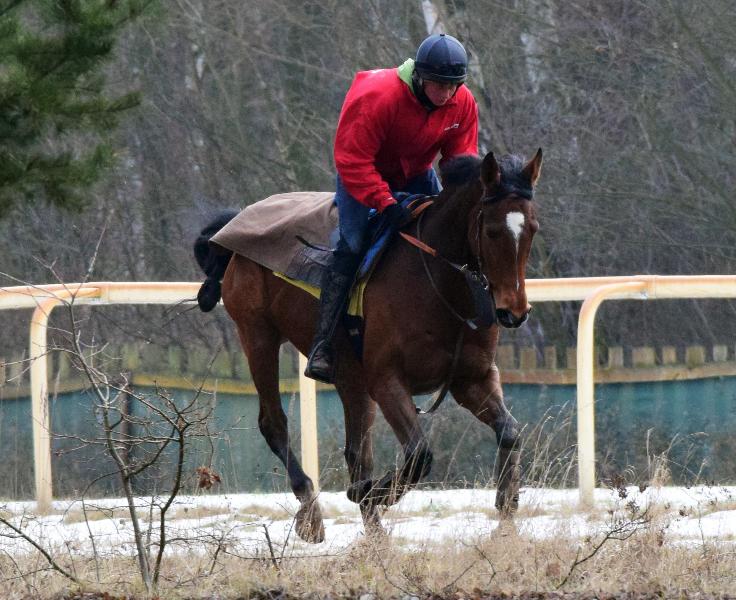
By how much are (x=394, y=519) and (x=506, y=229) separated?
142cm

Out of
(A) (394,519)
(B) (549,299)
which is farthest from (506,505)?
(B) (549,299)

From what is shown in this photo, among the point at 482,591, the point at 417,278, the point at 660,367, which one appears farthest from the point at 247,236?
the point at 660,367

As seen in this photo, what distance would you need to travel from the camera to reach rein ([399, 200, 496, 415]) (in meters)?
6.33

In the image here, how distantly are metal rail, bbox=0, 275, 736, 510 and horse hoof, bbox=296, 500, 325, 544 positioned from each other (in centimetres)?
169

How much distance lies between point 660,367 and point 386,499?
4324mm

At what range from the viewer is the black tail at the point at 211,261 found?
8391mm

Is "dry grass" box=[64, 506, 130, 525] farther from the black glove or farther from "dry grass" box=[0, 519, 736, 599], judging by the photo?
the black glove

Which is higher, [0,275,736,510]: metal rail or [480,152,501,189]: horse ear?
[480,152,501,189]: horse ear

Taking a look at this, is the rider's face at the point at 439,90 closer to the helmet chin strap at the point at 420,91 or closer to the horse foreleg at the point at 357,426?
the helmet chin strap at the point at 420,91

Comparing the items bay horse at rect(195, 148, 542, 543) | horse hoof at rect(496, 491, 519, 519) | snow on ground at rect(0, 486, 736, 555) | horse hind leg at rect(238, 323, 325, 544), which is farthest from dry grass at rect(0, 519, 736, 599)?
horse hind leg at rect(238, 323, 325, 544)

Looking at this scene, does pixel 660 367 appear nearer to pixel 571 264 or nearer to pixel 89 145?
pixel 571 264

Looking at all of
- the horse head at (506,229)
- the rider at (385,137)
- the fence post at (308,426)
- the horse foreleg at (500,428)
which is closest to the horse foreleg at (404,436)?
the horse foreleg at (500,428)

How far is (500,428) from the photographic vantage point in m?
6.70

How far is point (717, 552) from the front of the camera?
19.9 ft
